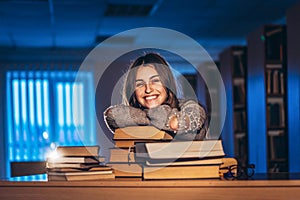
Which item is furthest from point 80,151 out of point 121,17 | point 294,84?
point 121,17

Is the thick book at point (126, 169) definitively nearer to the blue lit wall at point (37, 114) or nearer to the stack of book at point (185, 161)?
the stack of book at point (185, 161)

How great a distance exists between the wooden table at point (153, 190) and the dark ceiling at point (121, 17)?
358 cm

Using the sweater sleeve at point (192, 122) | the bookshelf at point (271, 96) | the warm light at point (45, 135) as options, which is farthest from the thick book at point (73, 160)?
the warm light at point (45, 135)

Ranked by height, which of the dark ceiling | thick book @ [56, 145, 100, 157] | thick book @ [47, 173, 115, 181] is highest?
the dark ceiling

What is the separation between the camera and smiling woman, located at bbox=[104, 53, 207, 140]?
115cm

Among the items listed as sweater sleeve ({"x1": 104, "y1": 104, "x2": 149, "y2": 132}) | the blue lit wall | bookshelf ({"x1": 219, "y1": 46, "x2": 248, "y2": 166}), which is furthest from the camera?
the blue lit wall

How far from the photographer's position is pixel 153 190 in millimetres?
1092

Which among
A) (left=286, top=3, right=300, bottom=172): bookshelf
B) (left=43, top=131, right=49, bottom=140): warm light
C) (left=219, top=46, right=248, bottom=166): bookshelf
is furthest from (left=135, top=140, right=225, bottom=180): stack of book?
(left=43, top=131, right=49, bottom=140): warm light

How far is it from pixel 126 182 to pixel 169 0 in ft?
12.2

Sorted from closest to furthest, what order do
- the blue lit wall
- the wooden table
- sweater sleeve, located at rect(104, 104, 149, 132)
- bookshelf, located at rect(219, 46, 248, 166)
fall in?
the wooden table
sweater sleeve, located at rect(104, 104, 149, 132)
bookshelf, located at rect(219, 46, 248, 166)
the blue lit wall

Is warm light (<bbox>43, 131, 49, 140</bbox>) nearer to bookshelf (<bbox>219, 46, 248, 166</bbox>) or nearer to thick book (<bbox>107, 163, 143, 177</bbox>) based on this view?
bookshelf (<bbox>219, 46, 248, 166</bbox>)

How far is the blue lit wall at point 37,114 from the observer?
7.38 m

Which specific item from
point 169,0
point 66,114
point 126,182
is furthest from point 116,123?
point 66,114

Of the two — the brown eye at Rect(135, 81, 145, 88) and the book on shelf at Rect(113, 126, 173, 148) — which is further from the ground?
the brown eye at Rect(135, 81, 145, 88)
